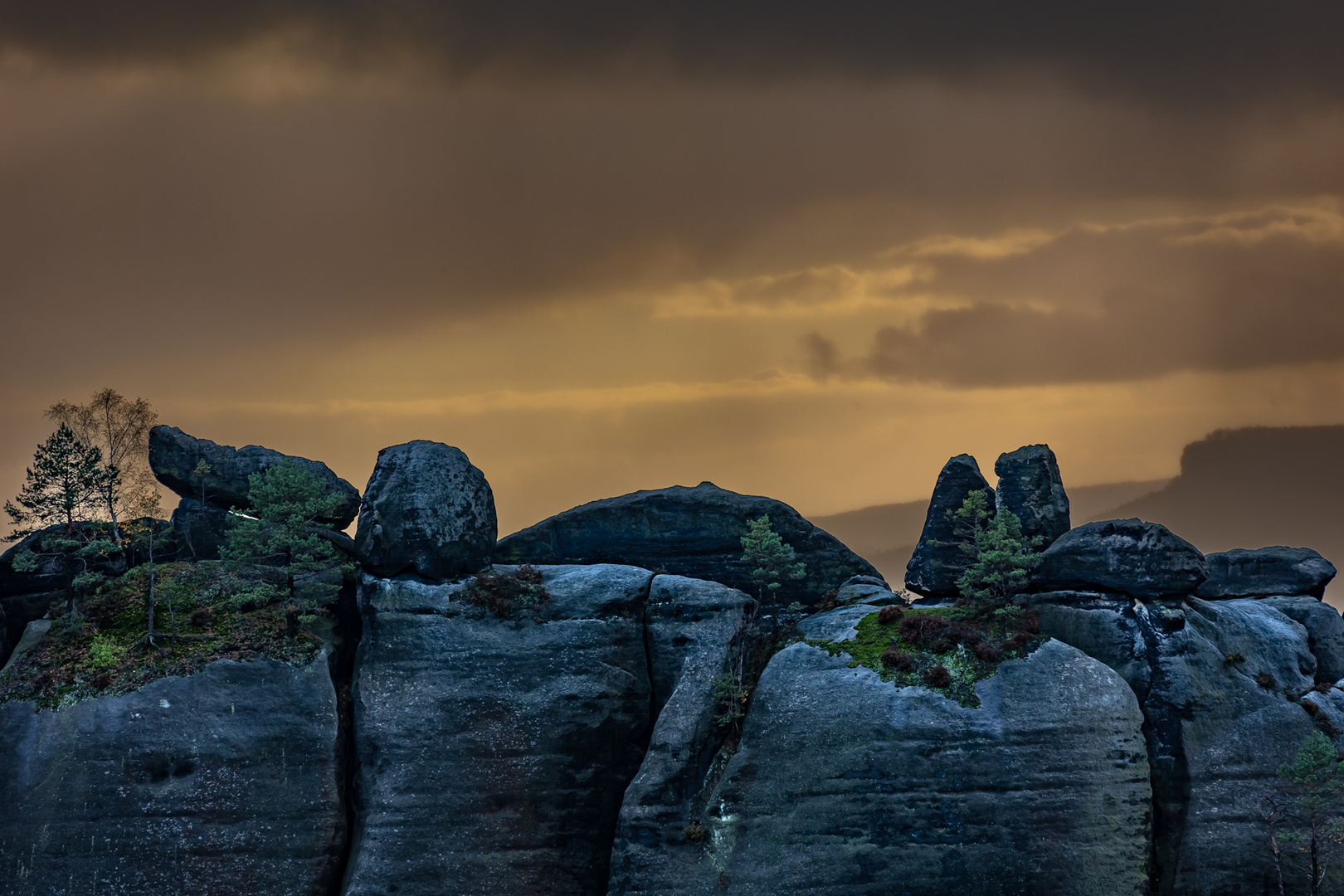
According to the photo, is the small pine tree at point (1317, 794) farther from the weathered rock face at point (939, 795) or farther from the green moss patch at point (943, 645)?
the green moss patch at point (943, 645)

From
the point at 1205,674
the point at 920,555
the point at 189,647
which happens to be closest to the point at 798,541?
the point at 920,555

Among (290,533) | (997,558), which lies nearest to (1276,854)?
(997,558)

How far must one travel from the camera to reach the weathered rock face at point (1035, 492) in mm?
51531

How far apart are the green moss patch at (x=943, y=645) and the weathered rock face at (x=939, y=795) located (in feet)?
1.83

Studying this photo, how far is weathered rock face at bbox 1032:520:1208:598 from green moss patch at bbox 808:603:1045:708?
303 centimetres

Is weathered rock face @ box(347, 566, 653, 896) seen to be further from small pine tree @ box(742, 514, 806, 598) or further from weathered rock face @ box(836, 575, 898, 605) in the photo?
weathered rock face @ box(836, 575, 898, 605)

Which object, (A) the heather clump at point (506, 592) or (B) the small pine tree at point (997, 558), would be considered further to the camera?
(A) the heather clump at point (506, 592)

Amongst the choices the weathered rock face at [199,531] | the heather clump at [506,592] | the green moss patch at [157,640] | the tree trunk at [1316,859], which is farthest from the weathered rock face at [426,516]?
the tree trunk at [1316,859]

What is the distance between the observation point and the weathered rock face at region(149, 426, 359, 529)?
56.8 metres

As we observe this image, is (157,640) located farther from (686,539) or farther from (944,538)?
(944,538)

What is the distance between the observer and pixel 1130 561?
153 feet

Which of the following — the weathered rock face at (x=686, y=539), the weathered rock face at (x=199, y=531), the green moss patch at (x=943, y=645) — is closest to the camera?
the green moss patch at (x=943, y=645)

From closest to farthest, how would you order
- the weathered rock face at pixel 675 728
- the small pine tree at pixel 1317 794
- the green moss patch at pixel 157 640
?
the small pine tree at pixel 1317 794 → the weathered rock face at pixel 675 728 → the green moss patch at pixel 157 640

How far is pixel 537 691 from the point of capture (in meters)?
46.4
